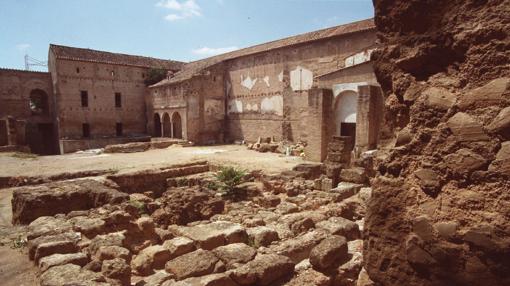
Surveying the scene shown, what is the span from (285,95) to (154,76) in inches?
594

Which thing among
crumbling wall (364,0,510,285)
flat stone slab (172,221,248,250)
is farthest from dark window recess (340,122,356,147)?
crumbling wall (364,0,510,285)

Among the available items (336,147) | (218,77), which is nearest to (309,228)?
(336,147)

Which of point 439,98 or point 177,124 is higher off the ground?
point 439,98

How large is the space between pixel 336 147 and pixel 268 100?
39.2ft

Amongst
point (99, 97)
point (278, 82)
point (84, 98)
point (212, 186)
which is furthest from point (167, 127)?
point (212, 186)

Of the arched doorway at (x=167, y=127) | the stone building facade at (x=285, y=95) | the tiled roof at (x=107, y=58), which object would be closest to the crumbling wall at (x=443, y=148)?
the stone building facade at (x=285, y=95)

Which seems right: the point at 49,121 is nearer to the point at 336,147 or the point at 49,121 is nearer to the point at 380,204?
the point at 336,147

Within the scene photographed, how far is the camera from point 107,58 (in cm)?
2780

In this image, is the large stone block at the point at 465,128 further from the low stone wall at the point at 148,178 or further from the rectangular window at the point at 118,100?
the rectangular window at the point at 118,100

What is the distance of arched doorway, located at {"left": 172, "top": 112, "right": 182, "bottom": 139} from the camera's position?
27.0 m

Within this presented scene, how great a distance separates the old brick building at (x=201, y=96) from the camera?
17.2m

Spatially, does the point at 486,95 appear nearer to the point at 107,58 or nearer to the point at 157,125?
the point at 157,125

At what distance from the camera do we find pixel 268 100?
23125mm

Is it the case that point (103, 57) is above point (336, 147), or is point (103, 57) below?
above
